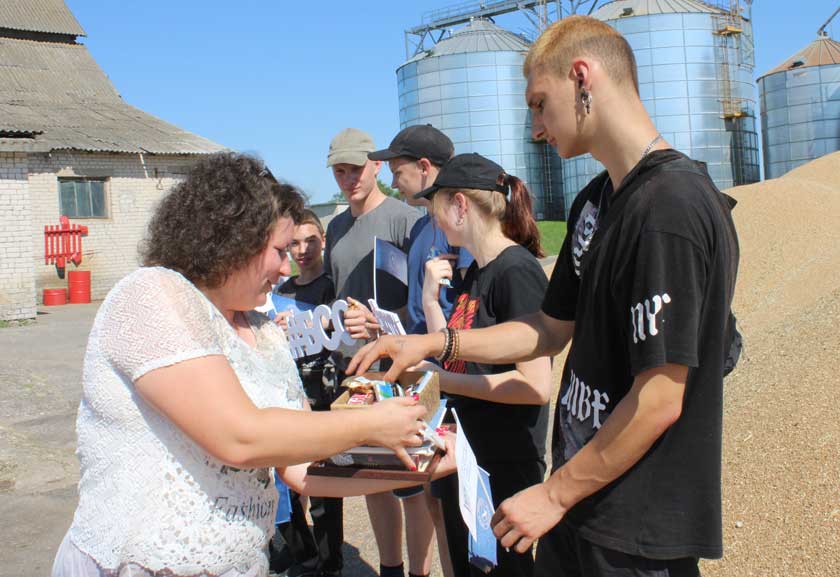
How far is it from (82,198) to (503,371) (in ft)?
65.9

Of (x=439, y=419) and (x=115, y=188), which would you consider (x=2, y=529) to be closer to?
(x=439, y=419)

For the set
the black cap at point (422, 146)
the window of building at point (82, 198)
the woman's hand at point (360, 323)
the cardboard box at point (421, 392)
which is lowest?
the cardboard box at point (421, 392)

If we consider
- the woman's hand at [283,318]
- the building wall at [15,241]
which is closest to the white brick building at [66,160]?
the building wall at [15,241]

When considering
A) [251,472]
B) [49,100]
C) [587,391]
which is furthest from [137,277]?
[49,100]

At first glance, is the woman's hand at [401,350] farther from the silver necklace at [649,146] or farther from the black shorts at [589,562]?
the silver necklace at [649,146]

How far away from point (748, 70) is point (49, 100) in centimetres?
2289

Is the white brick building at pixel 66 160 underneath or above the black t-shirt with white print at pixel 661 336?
above

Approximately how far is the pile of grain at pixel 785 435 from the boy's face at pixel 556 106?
2589 millimetres

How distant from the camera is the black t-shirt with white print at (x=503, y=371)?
9.84 ft

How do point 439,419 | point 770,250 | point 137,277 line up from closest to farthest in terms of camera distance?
point 137,277 < point 439,419 < point 770,250

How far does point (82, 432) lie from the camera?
6.56ft

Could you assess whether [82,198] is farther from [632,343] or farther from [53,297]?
[632,343]

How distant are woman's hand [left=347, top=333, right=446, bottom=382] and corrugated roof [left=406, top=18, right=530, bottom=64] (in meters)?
29.0

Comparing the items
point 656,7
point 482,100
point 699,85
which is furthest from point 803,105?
point 482,100
